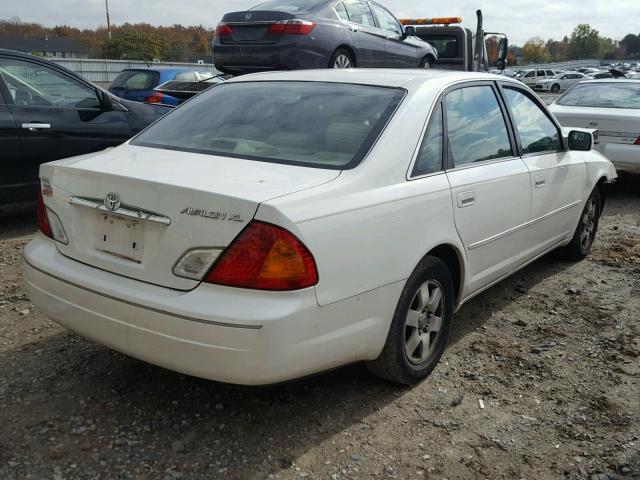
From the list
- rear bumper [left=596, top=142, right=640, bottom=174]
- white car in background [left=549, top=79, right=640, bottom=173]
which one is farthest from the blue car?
rear bumper [left=596, top=142, right=640, bottom=174]

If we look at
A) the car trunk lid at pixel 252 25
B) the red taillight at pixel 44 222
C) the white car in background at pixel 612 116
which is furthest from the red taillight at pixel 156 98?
the red taillight at pixel 44 222

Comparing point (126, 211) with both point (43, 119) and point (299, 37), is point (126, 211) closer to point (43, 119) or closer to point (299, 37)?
point (43, 119)

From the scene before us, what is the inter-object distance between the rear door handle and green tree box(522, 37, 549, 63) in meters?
132

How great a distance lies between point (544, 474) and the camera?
2.63 metres

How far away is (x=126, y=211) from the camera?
2654mm

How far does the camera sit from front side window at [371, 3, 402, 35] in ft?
32.7

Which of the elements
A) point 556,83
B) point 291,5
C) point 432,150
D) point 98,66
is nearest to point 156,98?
point 291,5

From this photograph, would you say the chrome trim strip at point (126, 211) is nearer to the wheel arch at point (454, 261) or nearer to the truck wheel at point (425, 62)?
the wheel arch at point (454, 261)

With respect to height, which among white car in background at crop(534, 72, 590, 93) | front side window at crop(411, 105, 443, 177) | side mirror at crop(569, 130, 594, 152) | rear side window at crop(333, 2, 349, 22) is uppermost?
rear side window at crop(333, 2, 349, 22)

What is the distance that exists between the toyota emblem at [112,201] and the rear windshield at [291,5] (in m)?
6.32

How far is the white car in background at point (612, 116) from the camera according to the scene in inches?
317

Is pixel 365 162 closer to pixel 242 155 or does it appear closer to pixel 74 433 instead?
pixel 242 155

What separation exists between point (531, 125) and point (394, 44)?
609cm

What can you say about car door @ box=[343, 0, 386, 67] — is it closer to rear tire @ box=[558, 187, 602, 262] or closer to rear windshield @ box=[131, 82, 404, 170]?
rear tire @ box=[558, 187, 602, 262]
